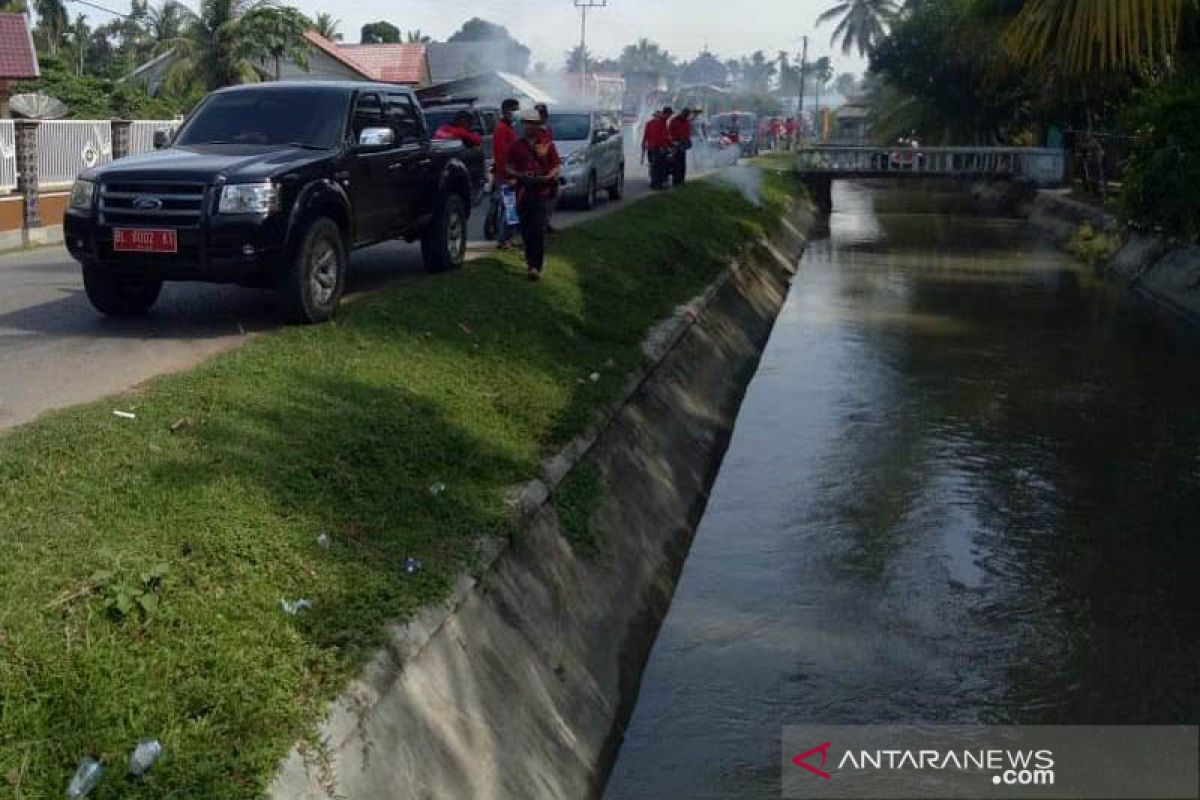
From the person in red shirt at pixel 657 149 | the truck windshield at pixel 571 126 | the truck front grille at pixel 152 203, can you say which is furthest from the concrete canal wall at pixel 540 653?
the person in red shirt at pixel 657 149

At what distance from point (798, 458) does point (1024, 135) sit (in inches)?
1587

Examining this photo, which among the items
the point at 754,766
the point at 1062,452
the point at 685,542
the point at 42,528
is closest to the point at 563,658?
the point at 754,766

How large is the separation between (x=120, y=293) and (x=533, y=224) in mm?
4225

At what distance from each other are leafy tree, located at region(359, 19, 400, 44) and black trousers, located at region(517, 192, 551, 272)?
222ft

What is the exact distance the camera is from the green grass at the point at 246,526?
4547 mm

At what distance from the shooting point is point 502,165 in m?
14.5

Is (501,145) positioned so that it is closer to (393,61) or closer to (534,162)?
(534,162)

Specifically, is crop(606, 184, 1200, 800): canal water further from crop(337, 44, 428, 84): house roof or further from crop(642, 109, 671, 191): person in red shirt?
crop(337, 44, 428, 84): house roof

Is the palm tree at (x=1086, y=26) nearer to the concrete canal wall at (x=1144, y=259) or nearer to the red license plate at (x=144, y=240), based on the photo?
the red license plate at (x=144, y=240)

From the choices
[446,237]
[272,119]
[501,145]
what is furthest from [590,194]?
[272,119]

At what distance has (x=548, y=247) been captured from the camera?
669 inches

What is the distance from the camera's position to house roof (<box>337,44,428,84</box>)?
5744 centimetres

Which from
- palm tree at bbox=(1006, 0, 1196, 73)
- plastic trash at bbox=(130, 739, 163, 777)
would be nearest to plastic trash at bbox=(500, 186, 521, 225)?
palm tree at bbox=(1006, 0, 1196, 73)

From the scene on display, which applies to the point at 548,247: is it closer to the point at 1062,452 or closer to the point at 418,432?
the point at 1062,452
